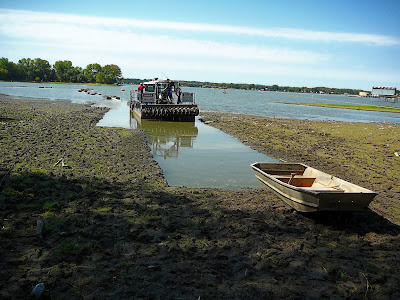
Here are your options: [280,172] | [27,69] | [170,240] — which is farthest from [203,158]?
[27,69]

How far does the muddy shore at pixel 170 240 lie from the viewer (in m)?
4.99

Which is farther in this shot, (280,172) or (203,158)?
(203,158)

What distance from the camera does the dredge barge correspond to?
29.9 m

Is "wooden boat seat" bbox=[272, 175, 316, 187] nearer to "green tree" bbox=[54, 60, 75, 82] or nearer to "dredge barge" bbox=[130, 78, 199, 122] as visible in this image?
"dredge barge" bbox=[130, 78, 199, 122]

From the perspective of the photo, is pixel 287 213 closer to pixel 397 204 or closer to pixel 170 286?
pixel 397 204

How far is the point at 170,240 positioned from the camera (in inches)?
256

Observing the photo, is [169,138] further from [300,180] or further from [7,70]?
[7,70]

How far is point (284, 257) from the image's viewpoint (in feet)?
20.0

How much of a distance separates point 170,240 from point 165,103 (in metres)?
27.1

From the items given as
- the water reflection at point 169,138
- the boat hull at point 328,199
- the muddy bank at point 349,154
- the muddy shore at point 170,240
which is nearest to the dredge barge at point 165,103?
the water reflection at point 169,138

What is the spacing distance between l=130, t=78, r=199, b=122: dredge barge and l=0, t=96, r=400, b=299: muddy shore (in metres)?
18.2

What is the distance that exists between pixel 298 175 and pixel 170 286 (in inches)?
263

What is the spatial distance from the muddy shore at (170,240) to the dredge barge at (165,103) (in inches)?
715

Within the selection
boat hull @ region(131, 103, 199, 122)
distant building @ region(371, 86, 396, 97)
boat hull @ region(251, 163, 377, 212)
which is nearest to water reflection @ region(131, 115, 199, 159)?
boat hull @ region(131, 103, 199, 122)
